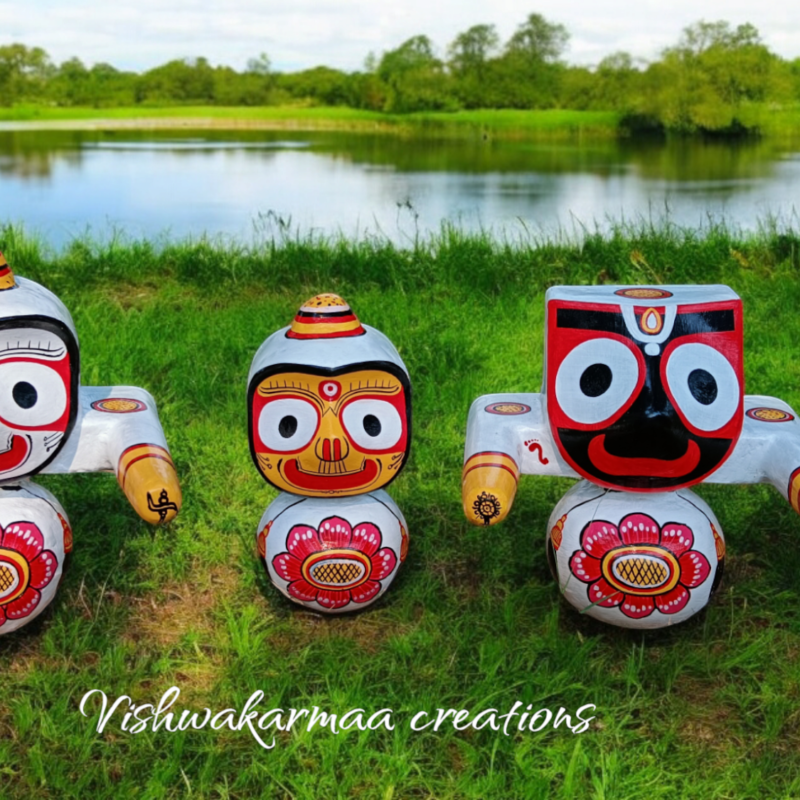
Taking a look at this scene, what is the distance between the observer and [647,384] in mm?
2469

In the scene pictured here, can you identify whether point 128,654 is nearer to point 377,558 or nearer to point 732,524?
point 377,558

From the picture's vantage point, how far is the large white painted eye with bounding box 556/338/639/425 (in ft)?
8.14

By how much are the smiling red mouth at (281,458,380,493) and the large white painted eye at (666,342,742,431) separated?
828mm

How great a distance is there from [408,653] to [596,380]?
3.03 ft

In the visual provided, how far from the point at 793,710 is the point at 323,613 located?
1307mm

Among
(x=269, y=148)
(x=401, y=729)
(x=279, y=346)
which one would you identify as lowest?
(x=401, y=729)

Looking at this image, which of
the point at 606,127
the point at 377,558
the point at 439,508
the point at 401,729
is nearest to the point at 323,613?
the point at 377,558

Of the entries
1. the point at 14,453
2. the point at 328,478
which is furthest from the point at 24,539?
the point at 328,478

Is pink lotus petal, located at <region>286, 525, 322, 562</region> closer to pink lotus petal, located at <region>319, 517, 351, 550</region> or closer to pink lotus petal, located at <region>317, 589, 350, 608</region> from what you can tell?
pink lotus petal, located at <region>319, 517, 351, 550</region>

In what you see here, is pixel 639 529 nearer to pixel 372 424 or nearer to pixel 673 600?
pixel 673 600

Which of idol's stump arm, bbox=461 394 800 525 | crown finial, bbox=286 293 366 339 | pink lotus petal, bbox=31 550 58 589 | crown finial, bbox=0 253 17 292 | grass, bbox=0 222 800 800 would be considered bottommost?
grass, bbox=0 222 800 800

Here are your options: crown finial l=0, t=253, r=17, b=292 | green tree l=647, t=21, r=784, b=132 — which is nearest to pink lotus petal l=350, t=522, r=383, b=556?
crown finial l=0, t=253, r=17, b=292

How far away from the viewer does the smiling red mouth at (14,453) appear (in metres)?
2.54

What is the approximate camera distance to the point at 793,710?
2533 millimetres
